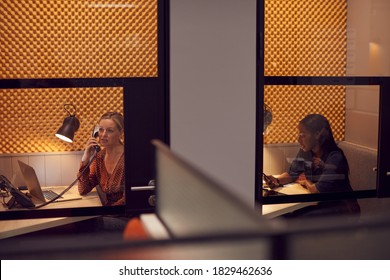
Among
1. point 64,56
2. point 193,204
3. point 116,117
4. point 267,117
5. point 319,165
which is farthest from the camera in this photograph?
point 319,165

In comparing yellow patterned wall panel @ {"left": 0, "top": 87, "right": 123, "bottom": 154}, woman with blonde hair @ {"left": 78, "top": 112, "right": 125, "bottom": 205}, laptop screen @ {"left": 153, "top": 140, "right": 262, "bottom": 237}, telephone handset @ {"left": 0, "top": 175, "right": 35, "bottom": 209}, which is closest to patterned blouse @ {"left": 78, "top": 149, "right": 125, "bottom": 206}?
woman with blonde hair @ {"left": 78, "top": 112, "right": 125, "bottom": 205}

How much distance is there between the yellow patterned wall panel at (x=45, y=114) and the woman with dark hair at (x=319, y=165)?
108 centimetres

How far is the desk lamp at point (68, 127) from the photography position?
137 inches

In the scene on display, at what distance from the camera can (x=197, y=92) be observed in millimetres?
3578

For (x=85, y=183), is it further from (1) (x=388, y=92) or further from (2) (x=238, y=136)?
(1) (x=388, y=92)

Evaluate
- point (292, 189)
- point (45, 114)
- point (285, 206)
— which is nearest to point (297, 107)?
point (292, 189)

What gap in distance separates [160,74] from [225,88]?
14.2 inches

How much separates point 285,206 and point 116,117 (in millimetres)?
1107

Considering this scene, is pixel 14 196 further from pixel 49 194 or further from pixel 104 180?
pixel 104 180

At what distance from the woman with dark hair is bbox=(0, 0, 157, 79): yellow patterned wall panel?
0.98m

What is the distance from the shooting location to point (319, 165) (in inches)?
154

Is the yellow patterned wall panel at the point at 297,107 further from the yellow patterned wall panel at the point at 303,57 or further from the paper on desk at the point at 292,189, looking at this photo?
the paper on desk at the point at 292,189

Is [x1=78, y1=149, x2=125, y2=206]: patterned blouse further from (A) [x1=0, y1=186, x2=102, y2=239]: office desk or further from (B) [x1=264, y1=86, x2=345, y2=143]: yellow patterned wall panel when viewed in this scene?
(B) [x1=264, y1=86, x2=345, y2=143]: yellow patterned wall panel

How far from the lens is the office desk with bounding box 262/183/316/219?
3.84 metres
